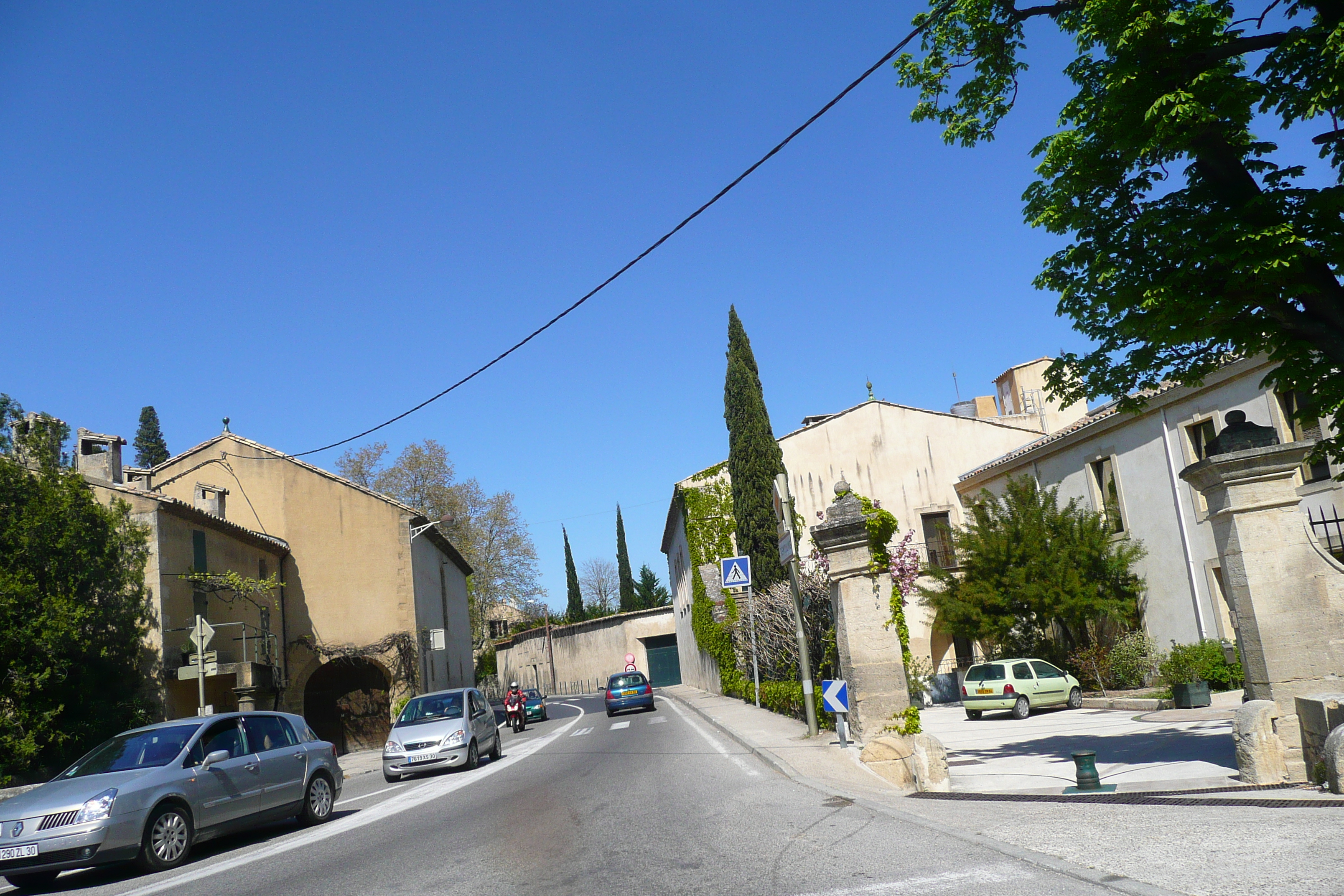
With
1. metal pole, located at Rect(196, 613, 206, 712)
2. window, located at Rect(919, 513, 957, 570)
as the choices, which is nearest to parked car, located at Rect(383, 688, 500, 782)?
metal pole, located at Rect(196, 613, 206, 712)

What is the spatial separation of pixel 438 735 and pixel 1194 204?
14234mm

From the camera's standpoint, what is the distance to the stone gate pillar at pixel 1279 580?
8.88 m

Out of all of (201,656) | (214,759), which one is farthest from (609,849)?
(201,656)

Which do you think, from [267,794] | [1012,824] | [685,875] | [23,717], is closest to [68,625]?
[23,717]

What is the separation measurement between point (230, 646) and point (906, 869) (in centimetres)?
2461

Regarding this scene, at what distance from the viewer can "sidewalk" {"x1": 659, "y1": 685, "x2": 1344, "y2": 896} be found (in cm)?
508

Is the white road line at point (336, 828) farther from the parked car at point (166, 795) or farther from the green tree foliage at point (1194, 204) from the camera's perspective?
the green tree foliage at point (1194, 204)

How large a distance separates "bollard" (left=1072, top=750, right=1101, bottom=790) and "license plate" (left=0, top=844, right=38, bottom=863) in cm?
927

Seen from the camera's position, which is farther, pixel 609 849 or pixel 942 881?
pixel 609 849

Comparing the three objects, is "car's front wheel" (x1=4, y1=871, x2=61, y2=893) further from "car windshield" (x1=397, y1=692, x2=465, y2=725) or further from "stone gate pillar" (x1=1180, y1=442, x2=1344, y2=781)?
"stone gate pillar" (x1=1180, y1=442, x2=1344, y2=781)

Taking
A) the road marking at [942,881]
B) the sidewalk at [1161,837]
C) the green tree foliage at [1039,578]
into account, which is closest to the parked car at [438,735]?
the sidewalk at [1161,837]

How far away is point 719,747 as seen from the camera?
54.7ft

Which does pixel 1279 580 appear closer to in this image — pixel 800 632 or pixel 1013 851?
pixel 1013 851

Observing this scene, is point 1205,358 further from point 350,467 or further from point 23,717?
point 350,467
